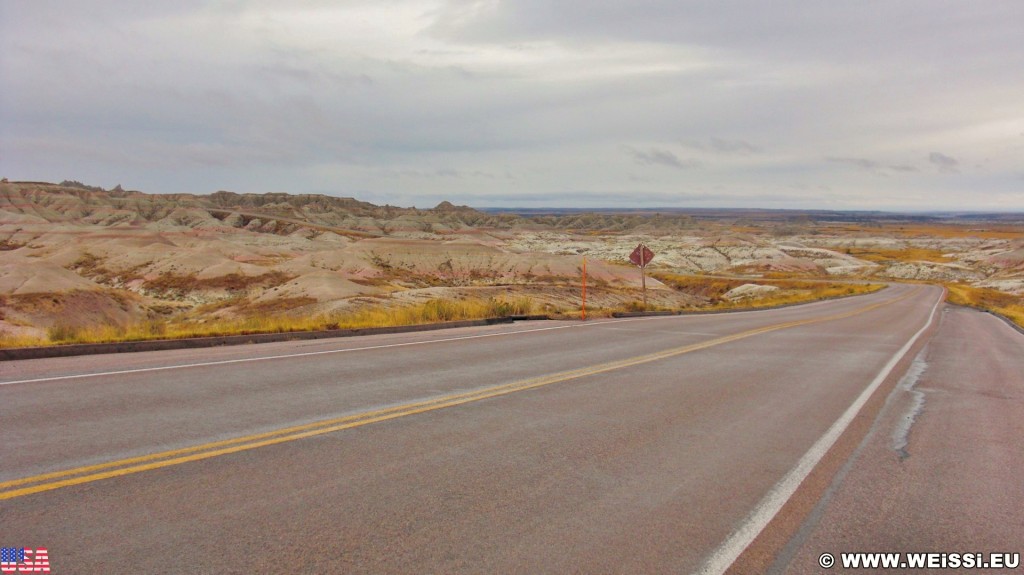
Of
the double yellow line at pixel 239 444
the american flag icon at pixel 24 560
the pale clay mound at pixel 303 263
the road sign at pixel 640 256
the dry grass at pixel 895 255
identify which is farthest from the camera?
the dry grass at pixel 895 255

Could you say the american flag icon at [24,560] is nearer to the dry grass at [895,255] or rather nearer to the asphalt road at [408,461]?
the asphalt road at [408,461]

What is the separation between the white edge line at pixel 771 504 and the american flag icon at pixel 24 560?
12.4 feet

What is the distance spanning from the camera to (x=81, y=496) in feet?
15.1

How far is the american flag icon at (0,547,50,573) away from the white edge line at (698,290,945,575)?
12.4ft

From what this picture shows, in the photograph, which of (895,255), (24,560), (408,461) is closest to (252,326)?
(408,461)

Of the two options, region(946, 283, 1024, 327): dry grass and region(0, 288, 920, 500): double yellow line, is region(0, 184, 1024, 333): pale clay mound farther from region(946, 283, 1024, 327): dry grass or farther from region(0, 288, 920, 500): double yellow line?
region(0, 288, 920, 500): double yellow line

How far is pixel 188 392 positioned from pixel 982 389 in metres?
11.7

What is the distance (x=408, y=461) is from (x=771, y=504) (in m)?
2.92

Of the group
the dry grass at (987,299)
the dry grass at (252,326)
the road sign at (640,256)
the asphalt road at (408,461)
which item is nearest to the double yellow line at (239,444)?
the asphalt road at (408,461)

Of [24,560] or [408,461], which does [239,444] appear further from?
[24,560]

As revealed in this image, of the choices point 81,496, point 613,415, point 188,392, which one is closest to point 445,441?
point 613,415

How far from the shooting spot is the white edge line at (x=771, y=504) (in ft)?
13.5

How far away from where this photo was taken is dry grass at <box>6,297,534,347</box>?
1216 centimetres

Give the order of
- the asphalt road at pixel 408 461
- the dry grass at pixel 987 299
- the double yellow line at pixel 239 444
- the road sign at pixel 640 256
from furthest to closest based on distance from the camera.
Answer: the dry grass at pixel 987 299 < the road sign at pixel 640 256 < the double yellow line at pixel 239 444 < the asphalt road at pixel 408 461
